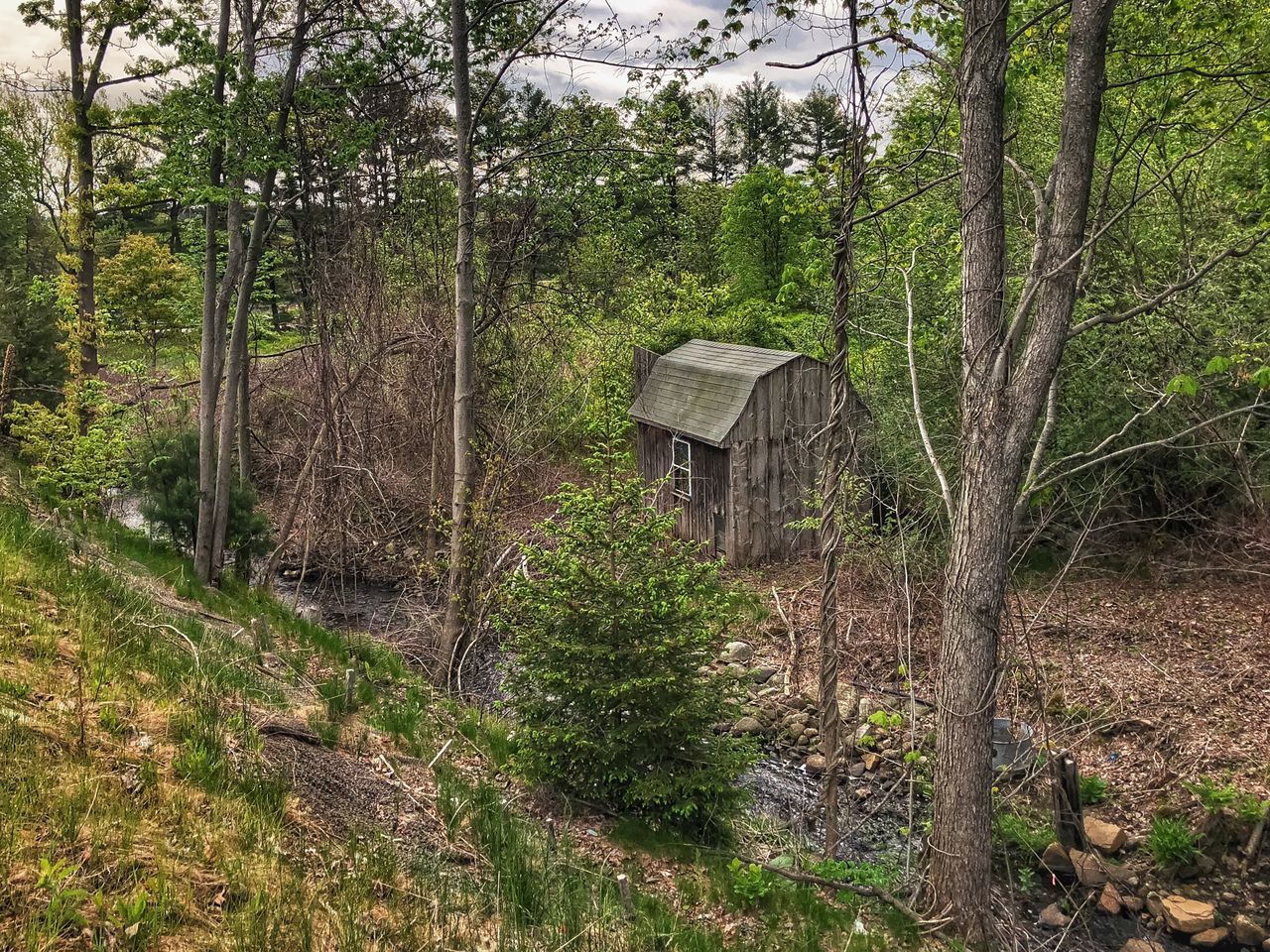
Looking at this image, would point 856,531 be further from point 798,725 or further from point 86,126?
point 86,126

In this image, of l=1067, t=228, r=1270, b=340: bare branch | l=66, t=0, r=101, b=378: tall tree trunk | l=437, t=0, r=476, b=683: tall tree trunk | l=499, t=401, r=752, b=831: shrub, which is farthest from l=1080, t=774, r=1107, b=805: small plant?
l=66, t=0, r=101, b=378: tall tree trunk

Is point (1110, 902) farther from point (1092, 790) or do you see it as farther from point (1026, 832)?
point (1092, 790)

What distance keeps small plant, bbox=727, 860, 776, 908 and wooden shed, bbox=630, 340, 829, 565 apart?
888 cm

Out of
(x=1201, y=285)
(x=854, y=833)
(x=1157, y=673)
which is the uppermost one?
(x=1201, y=285)

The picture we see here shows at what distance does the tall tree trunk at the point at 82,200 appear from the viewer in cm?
1324

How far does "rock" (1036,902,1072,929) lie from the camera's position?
664 cm

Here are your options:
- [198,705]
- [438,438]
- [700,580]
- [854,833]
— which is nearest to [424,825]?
[198,705]

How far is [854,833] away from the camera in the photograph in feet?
26.2

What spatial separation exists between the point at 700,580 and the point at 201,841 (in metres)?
3.96

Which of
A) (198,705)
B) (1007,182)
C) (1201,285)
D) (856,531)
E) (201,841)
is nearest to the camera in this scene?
(201,841)

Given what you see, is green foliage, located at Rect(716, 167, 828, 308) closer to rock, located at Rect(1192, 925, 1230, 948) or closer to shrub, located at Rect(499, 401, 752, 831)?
shrub, located at Rect(499, 401, 752, 831)

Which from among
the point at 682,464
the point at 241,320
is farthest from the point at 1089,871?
the point at 241,320

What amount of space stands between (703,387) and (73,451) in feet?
33.9

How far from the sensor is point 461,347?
9.49m
